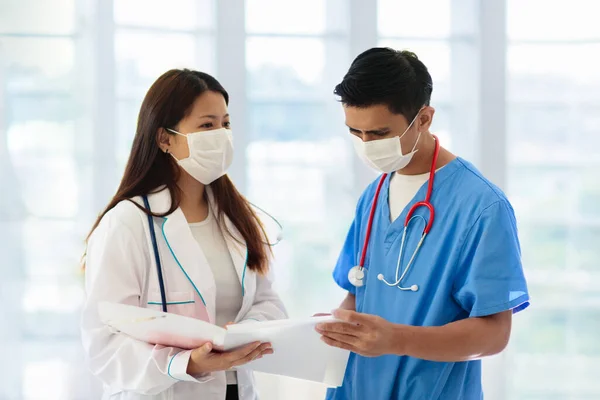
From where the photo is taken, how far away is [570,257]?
3.05m

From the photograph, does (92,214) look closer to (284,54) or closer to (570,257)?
(284,54)

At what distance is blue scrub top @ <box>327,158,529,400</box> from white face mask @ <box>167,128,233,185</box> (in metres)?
0.47

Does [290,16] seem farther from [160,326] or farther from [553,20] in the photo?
[160,326]

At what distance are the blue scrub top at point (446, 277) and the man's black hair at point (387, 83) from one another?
0.60 feet

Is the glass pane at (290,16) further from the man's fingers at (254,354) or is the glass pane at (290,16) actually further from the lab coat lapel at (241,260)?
the man's fingers at (254,354)

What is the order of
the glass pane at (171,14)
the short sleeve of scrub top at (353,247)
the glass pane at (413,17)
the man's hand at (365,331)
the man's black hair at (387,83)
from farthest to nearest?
the glass pane at (413,17) < the glass pane at (171,14) < the short sleeve of scrub top at (353,247) < the man's black hair at (387,83) < the man's hand at (365,331)

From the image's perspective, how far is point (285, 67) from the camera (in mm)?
2867

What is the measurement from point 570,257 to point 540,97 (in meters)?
0.75

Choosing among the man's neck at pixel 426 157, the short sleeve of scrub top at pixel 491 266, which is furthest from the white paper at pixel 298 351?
the man's neck at pixel 426 157

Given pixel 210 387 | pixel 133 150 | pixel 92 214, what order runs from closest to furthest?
pixel 210 387
pixel 133 150
pixel 92 214

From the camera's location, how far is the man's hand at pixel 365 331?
51.9 inches

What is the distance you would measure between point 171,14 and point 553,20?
5.65 feet

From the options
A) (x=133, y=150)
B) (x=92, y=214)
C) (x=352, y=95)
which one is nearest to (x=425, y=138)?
(x=352, y=95)

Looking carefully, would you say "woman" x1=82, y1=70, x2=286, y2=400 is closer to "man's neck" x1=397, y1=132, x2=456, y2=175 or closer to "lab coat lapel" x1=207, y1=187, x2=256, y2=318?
"lab coat lapel" x1=207, y1=187, x2=256, y2=318
